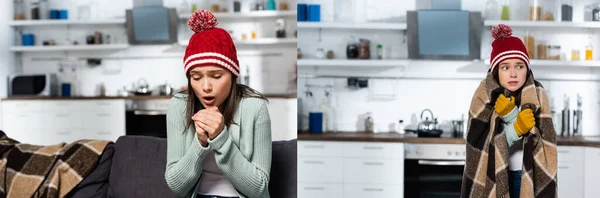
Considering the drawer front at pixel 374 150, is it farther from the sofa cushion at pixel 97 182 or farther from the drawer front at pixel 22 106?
the drawer front at pixel 22 106

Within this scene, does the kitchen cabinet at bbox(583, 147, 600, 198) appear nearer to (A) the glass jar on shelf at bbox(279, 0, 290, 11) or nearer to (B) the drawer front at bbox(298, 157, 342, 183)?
(B) the drawer front at bbox(298, 157, 342, 183)

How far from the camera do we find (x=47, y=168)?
97.7 inches

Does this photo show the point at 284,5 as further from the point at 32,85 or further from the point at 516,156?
the point at 516,156

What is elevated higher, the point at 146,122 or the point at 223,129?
the point at 223,129

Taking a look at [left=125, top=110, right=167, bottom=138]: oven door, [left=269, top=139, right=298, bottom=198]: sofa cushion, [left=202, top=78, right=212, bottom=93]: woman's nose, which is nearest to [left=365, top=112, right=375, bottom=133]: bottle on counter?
[left=269, top=139, right=298, bottom=198]: sofa cushion

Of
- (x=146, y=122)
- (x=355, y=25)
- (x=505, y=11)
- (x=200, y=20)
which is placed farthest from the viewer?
(x=146, y=122)

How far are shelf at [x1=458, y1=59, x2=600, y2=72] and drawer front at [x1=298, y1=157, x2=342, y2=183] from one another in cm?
65

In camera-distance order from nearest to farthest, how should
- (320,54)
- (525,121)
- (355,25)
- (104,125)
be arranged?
1. (525,121)
2. (355,25)
3. (320,54)
4. (104,125)

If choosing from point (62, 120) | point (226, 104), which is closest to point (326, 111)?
point (226, 104)

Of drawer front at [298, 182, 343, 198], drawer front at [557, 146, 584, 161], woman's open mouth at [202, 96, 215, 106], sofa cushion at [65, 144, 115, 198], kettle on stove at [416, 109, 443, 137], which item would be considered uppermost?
woman's open mouth at [202, 96, 215, 106]

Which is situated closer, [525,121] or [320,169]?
[525,121]

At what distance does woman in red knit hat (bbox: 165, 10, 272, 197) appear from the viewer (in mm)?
1666

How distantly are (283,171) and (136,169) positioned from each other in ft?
1.94

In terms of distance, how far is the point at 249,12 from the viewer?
5.37 meters
